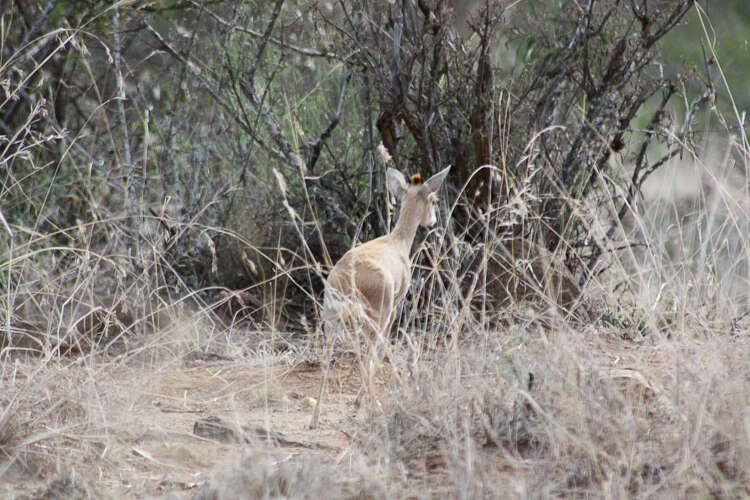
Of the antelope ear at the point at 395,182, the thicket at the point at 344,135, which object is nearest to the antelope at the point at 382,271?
the antelope ear at the point at 395,182

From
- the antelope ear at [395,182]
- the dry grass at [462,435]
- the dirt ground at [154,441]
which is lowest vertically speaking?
the dirt ground at [154,441]

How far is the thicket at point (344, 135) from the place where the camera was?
5488mm

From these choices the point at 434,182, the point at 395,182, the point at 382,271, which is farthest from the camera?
the point at 395,182

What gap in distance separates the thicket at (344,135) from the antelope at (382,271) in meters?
0.26

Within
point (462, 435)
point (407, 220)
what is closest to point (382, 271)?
point (407, 220)

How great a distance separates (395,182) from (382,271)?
0.89 metres

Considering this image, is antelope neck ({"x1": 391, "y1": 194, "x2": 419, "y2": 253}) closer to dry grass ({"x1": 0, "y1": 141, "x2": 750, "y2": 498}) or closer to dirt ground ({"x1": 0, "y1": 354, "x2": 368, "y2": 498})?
dirt ground ({"x1": 0, "y1": 354, "x2": 368, "y2": 498})

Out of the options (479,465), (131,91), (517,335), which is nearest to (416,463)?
(479,465)

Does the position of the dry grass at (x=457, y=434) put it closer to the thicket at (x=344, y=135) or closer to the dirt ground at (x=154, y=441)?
the dirt ground at (x=154, y=441)

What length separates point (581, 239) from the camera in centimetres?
602

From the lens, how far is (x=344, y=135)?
22.8 ft

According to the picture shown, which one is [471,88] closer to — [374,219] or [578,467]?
[374,219]

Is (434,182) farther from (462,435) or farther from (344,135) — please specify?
(462,435)

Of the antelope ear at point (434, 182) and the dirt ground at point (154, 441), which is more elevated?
the antelope ear at point (434, 182)
